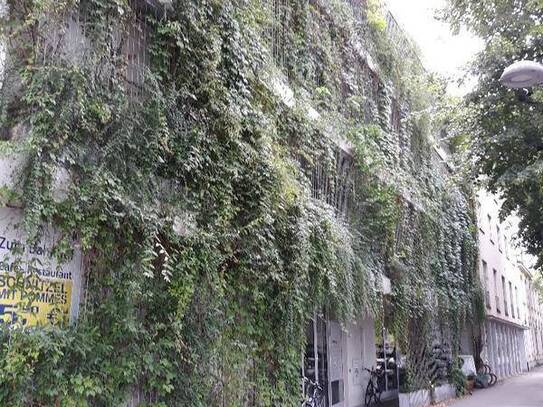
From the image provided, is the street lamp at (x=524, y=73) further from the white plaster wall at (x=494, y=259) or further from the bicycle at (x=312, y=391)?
the white plaster wall at (x=494, y=259)

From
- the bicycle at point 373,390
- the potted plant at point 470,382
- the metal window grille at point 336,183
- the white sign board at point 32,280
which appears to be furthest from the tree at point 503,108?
the white sign board at point 32,280

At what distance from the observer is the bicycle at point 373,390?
14766 millimetres

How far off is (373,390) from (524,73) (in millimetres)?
9562

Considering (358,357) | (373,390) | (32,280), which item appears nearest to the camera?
(32,280)

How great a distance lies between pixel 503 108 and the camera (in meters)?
14.6

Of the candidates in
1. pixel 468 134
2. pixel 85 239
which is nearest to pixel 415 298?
pixel 468 134

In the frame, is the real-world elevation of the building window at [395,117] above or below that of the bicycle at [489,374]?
above

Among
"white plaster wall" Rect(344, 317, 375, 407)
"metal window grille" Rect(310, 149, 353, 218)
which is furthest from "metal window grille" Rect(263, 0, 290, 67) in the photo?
"white plaster wall" Rect(344, 317, 375, 407)

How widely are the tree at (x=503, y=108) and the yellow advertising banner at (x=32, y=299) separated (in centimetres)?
1039

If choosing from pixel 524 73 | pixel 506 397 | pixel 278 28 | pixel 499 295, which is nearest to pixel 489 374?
pixel 506 397

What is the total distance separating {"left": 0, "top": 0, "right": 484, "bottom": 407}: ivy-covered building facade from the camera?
19.2 ft

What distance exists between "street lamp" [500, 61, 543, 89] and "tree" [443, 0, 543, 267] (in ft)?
14.4

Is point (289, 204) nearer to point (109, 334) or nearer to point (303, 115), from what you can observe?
point (303, 115)

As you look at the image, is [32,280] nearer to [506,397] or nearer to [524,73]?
[524,73]
